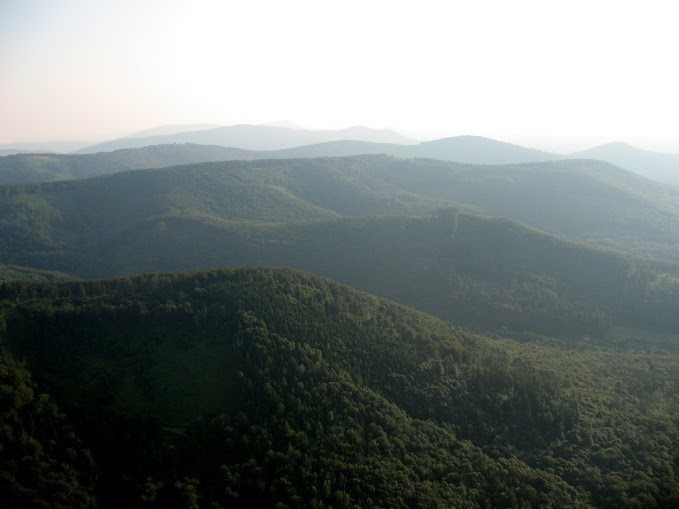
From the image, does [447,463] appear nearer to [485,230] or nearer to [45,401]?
[45,401]

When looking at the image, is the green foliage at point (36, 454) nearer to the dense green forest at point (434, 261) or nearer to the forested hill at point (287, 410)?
the forested hill at point (287, 410)

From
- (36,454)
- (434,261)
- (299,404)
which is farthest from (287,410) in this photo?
(434,261)

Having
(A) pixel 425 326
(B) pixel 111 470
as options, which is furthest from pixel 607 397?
(B) pixel 111 470

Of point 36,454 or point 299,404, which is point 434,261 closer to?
point 299,404

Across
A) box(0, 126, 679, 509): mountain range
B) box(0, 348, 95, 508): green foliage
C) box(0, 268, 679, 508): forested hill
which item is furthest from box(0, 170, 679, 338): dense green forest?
box(0, 348, 95, 508): green foliage

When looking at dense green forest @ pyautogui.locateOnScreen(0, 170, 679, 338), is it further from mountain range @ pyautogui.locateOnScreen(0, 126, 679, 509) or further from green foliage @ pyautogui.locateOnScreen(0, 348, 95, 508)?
green foliage @ pyautogui.locateOnScreen(0, 348, 95, 508)

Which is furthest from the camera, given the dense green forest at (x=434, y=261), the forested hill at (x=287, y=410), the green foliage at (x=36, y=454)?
the dense green forest at (x=434, y=261)

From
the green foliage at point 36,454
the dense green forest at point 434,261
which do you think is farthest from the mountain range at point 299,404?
the dense green forest at point 434,261

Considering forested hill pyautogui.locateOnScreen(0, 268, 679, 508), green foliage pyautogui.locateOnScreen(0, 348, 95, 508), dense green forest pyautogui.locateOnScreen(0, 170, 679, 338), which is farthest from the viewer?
dense green forest pyautogui.locateOnScreen(0, 170, 679, 338)

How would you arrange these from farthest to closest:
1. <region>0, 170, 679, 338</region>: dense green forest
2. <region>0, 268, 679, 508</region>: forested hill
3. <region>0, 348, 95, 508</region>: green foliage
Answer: <region>0, 170, 679, 338</region>: dense green forest, <region>0, 268, 679, 508</region>: forested hill, <region>0, 348, 95, 508</region>: green foliage
